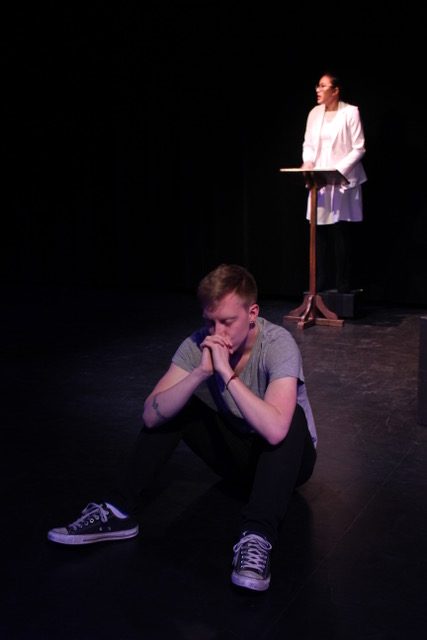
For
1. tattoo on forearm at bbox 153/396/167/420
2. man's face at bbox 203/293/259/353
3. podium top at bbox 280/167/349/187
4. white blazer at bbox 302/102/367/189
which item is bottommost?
tattoo on forearm at bbox 153/396/167/420

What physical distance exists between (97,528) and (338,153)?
3.59 metres

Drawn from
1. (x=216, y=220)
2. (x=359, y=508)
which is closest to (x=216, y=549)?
(x=359, y=508)

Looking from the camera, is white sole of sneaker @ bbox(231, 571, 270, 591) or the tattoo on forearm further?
the tattoo on forearm

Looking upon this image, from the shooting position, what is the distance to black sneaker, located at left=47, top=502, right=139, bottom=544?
7.00 feet

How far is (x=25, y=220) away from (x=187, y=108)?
6.83 ft

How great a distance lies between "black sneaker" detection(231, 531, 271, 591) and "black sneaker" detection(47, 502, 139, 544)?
1.17ft

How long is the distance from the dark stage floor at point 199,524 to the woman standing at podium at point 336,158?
1306mm

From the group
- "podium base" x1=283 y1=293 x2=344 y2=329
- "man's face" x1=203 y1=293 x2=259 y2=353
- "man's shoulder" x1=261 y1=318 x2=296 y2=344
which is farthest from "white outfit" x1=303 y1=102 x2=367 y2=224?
"man's face" x1=203 y1=293 x2=259 y2=353

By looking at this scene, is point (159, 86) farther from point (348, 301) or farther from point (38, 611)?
point (38, 611)

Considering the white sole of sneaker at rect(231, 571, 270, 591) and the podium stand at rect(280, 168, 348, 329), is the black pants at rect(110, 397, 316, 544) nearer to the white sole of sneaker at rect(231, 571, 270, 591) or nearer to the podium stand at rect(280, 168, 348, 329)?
the white sole of sneaker at rect(231, 571, 270, 591)

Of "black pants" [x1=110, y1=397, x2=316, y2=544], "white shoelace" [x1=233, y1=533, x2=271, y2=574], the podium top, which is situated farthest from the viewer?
the podium top

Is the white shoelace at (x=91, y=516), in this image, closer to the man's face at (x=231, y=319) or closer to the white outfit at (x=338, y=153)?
the man's face at (x=231, y=319)

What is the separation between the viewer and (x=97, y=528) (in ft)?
7.02

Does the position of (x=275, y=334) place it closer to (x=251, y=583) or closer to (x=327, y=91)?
(x=251, y=583)
